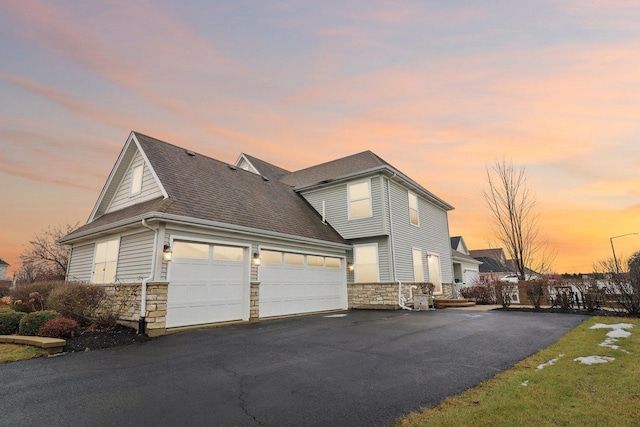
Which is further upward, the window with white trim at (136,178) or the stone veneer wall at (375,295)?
the window with white trim at (136,178)

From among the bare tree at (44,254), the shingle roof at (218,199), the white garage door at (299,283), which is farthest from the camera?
the bare tree at (44,254)

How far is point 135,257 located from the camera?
9.78 metres

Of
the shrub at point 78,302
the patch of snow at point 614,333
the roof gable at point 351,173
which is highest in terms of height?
the roof gable at point 351,173

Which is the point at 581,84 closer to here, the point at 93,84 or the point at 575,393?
the point at 575,393

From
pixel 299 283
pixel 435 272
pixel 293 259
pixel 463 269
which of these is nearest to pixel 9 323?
pixel 293 259

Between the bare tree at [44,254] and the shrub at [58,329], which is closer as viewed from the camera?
the shrub at [58,329]

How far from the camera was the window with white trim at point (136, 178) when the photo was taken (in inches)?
466

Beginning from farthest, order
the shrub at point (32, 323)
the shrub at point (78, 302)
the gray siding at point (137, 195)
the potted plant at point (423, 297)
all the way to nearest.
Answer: the potted plant at point (423, 297)
the gray siding at point (137, 195)
the shrub at point (78, 302)
the shrub at point (32, 323)

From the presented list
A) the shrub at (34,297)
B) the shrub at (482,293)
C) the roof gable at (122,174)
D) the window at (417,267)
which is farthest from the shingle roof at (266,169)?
the shrub at (482,293)

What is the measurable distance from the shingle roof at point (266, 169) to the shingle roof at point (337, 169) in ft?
2.52

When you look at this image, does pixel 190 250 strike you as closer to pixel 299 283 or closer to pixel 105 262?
pixel 105 262

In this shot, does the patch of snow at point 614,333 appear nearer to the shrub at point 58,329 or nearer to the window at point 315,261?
the window at point 315,261

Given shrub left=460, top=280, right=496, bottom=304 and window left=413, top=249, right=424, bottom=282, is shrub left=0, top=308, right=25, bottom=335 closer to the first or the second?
window left=413, top=249, right=424, bottom=282

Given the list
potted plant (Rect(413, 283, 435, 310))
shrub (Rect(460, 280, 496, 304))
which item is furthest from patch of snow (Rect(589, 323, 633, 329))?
shrub (Rect(460, 280, 496, 304))
